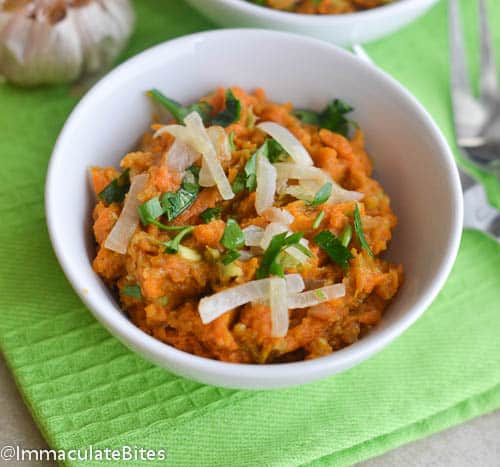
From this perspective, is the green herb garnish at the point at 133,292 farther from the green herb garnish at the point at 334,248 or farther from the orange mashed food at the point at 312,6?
the orange mashed food at the point at 312,6

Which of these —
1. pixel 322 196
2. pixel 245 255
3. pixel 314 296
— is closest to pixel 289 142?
pixel 322 196

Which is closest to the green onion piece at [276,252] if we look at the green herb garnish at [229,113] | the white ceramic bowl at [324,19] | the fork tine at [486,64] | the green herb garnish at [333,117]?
the green herb garnish at [229,113]

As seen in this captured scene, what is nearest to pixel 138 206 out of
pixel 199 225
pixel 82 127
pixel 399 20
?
pixel 199 225

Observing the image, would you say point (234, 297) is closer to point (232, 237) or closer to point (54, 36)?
point (232, 237)

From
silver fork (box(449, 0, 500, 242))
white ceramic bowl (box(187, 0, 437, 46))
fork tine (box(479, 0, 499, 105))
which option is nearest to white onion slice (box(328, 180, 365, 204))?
silver fork (box(449, 0, 500, 242))

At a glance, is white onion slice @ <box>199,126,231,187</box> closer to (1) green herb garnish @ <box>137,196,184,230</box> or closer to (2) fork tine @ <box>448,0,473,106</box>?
(1) green herb garnish @ <box>137,196,184,230</box>

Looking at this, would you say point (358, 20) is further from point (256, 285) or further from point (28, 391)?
point (28, 391)
